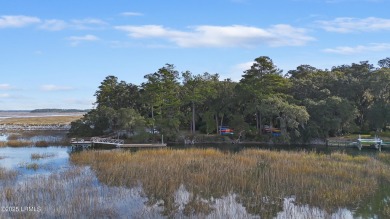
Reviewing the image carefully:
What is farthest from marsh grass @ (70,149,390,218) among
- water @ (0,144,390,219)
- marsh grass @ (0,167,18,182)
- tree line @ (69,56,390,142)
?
tree line @ (69,56,390,142)

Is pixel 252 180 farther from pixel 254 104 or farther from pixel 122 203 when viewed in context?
pixel 254 104

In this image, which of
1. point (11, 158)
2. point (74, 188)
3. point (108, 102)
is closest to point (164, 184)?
point (74, 188)

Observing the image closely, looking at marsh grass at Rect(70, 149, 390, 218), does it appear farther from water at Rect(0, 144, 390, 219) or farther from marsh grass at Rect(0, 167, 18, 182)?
marsh grass at Rect(0, 167, 18, 182)

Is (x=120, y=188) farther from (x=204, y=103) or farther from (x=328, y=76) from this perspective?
(x=328, y=76)

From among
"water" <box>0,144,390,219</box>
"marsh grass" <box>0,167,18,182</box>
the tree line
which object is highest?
the tree line

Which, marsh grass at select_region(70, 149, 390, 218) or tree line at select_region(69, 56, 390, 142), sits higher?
tree line at select_region(69, 56, 390, 142)

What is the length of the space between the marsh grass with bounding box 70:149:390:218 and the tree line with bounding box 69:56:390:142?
21.1 meters

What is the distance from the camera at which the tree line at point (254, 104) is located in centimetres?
4606

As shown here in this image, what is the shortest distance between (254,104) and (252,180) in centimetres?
3078

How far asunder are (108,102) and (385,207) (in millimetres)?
45414

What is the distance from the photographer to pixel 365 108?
169 feet

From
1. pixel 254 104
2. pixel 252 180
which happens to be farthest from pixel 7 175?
pixel 254 104

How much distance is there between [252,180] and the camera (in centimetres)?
1800

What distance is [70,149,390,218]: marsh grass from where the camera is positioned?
580 inches
